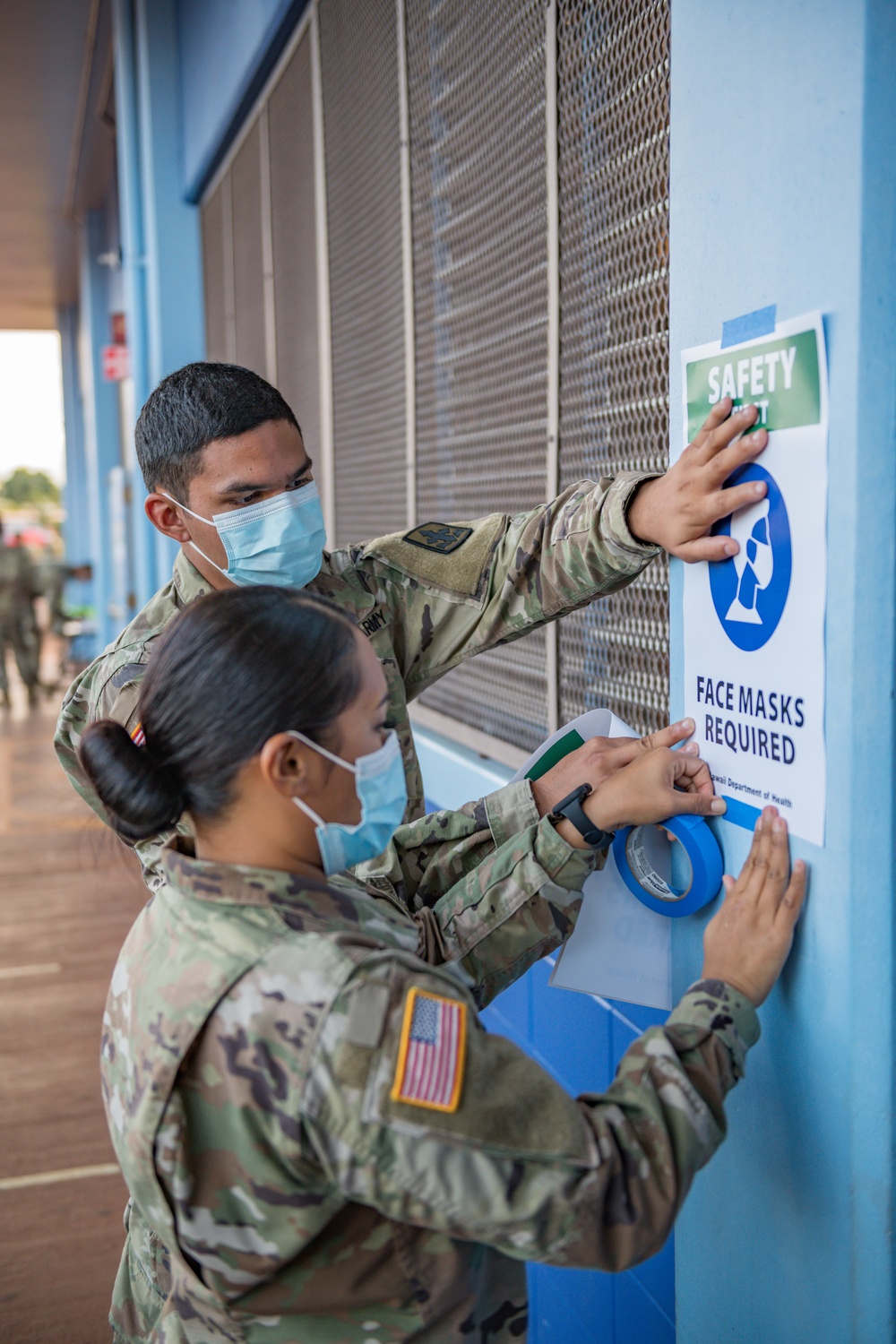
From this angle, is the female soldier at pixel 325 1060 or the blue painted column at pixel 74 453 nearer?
the female soldier at pixel 325 1060

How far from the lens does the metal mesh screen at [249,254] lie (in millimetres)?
4004

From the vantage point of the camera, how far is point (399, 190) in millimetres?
2527

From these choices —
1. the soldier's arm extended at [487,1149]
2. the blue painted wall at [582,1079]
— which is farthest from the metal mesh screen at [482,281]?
the soldier's arm extended at [487,1149]

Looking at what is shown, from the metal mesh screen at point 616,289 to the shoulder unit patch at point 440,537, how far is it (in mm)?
267

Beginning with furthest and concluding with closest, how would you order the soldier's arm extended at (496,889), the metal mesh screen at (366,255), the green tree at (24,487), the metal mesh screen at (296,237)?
the green tree at (24,487) → the metal mesh screen at (296,237) → the metal mesh screen at (366,255) → the soldier's arm extended at (496,889)

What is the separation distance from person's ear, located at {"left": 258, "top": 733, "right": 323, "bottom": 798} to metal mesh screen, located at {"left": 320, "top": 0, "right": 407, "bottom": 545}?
187 centimetres

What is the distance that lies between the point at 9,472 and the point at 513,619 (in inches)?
1301

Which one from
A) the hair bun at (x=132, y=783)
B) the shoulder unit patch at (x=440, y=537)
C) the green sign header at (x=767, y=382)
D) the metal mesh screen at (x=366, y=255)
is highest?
the metal mesh screen at (x=366, y=255)

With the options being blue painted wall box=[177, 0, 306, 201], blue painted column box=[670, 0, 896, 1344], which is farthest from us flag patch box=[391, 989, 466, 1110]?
blue painted wall box=[177, 0, 306, 201]

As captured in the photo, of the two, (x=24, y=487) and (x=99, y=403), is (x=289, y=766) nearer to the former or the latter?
(x=99, y=403)

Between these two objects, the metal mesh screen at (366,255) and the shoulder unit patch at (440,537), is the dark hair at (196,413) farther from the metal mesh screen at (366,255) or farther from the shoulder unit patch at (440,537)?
the metal mesh screen at (366,255)

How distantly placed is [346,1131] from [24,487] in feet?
109

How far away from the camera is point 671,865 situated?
1212mm

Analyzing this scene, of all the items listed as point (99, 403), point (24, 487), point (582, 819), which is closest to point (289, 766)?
point (582, 819)
